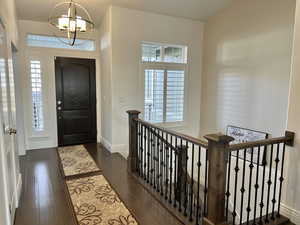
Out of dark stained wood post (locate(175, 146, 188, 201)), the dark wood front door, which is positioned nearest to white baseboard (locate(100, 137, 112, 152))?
the dark wood front door

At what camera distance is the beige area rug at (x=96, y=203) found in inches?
95.2

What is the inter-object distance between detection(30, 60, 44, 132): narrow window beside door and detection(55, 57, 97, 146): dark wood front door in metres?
0.36

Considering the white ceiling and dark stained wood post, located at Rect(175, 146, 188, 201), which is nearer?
dark stained wood post, located at Rect(175, 146, 188, 201)

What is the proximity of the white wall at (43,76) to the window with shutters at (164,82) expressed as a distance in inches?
56.9

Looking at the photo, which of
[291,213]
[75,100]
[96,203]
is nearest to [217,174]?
[291,213]

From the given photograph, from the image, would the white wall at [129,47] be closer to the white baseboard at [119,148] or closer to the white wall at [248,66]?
the white baseboard at [119,148]

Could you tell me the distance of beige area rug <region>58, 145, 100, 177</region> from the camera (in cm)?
383

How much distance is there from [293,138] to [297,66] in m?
0.79

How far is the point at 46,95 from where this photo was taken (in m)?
5.01

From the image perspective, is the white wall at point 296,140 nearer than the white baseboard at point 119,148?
Yes

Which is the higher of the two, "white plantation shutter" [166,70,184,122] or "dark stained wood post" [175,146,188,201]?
"white plantation shutter" [166,70,184,122]

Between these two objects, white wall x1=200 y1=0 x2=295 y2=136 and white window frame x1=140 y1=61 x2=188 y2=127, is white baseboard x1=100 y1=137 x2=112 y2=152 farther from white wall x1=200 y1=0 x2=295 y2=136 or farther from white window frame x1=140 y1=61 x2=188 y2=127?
white wall x1=200 y1=0 x2=295 y2=136

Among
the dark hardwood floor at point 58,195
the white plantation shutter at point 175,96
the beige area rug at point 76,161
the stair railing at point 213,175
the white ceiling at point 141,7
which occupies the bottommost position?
the dark hardwood floor at point 58,195

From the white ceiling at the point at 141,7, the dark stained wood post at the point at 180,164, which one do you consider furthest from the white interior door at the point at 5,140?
the white ceiling at the point at 141,7
